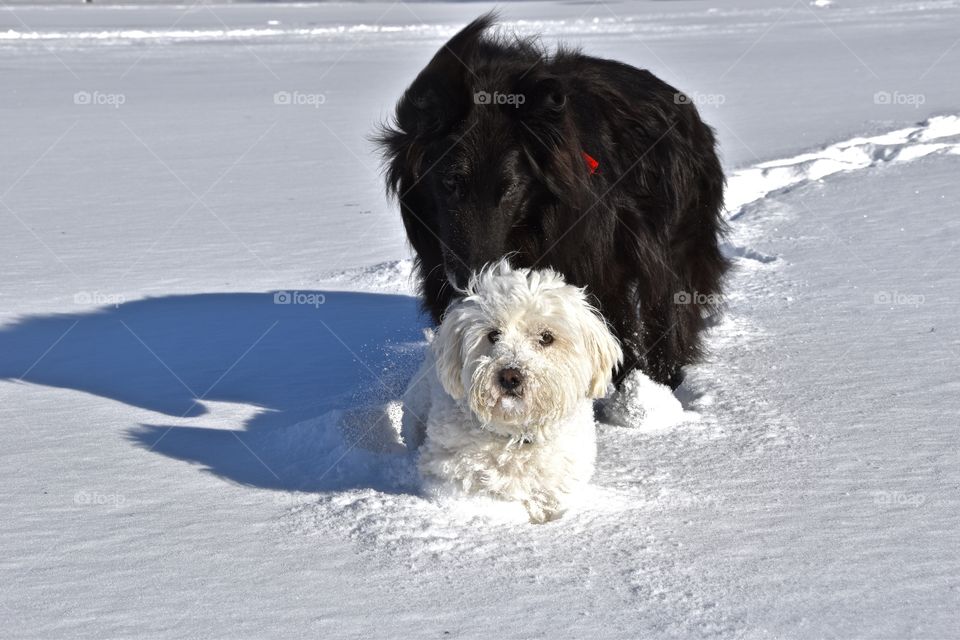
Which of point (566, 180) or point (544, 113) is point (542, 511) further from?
point (544, 113)

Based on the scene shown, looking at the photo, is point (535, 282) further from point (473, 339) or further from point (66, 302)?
point (66, 302)

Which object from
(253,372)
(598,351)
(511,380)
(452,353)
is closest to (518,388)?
(511,380)

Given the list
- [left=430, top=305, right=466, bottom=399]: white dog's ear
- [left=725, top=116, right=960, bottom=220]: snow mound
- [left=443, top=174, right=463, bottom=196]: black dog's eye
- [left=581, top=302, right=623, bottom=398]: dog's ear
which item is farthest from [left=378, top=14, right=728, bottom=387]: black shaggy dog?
[left=725, top=116, right=960, bottom=220]: snow mound

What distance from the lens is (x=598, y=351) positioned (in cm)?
375

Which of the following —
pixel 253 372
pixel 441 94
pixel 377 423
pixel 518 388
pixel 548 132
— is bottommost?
pixel 253 372

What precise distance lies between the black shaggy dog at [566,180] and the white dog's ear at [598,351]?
449 mm

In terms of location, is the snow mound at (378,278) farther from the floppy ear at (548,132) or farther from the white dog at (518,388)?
the white dog at (518,388)

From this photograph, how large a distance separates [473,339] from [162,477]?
1319 mm

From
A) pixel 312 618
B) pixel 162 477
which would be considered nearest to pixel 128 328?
pixel 162 477

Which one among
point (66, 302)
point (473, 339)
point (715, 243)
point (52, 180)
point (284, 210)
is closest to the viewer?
point (473, 339)

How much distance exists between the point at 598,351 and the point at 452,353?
49 cm

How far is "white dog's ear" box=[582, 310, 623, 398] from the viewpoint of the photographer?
370cm

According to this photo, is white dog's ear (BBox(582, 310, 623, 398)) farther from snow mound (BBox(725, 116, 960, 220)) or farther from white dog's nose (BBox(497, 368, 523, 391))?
snow mound (BBox(725, 116, 960, 220))

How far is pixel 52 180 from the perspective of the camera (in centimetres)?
998
